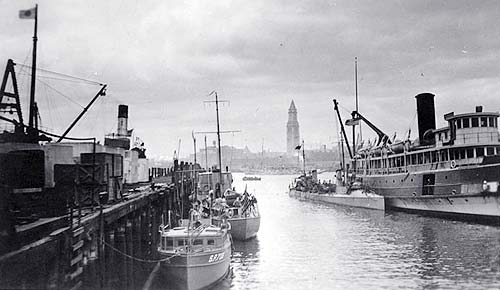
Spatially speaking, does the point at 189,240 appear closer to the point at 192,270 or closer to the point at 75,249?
the point at 192,270

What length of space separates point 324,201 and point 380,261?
1828 inches

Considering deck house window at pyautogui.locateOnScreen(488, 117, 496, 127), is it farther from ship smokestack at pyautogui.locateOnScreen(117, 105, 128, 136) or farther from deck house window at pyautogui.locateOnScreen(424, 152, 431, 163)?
ship smokestack at pyautogui.locateOnScreen(117, 105, 128, 136)

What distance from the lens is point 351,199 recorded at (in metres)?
62.6

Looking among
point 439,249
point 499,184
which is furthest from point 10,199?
point 499,184

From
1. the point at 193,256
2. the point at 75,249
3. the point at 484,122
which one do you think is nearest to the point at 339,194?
the point at 484,122

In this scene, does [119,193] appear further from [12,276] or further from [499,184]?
[499,184]

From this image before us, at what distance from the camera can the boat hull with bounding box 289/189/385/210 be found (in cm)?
5562

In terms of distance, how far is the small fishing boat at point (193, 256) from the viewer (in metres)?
19.6

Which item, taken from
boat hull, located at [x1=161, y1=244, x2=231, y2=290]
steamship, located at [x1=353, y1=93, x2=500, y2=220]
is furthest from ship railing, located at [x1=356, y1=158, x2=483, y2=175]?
boat hull, located at [x1=161, y1=244, x2=231, y2=290]

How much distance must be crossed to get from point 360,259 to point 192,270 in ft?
40.2

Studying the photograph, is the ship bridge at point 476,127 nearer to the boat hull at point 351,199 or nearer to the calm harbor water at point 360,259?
the calm harbor water at point 360,259

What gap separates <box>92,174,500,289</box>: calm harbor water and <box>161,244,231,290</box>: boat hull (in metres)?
0.82

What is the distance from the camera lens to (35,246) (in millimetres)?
10102

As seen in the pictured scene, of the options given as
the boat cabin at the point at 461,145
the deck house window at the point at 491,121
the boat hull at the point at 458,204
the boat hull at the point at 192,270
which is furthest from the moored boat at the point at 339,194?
the boat hull at the point at 192,270
